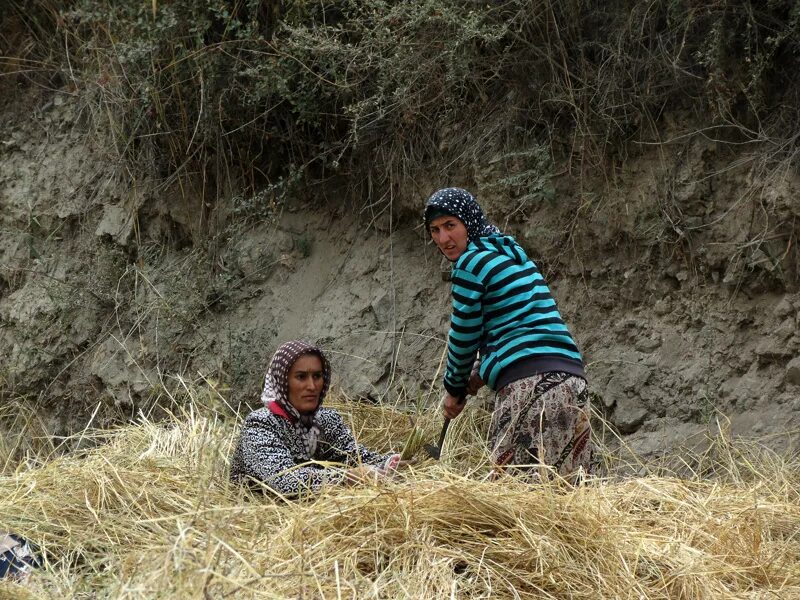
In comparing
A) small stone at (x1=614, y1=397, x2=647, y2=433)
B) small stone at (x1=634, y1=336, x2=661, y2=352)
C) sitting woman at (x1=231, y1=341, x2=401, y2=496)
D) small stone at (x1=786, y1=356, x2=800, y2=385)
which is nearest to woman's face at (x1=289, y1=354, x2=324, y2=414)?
sitting woman at (x1=231, y1=341, x2=401, y2=496)

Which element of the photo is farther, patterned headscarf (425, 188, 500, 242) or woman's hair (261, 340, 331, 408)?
woman's hair (261, 340, 331, 408)

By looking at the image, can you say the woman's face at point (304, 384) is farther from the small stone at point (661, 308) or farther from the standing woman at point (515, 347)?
the small stone at point (661, 308)

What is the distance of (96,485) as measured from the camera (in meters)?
4.72

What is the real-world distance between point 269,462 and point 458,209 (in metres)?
1.26

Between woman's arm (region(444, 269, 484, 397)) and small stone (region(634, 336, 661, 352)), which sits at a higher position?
woman's arm (region(444, 269, 484, 397))

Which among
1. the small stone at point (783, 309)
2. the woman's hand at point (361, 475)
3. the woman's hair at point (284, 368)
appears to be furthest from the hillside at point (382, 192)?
the woman's hand at point (361, 475)

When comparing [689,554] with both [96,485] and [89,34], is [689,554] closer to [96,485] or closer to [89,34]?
[96,485]

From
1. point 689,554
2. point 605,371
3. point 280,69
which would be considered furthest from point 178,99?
point 689,554

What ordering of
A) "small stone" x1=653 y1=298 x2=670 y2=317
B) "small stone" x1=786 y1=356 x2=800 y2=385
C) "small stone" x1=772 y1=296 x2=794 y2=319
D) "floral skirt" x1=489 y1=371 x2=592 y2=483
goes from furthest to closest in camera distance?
"small stone" x1=653 y1=298 x2=670 y2=317, "small stone" x1=772 y1=296 x2=794 y2=319, "small stone" x1=786 y1=356 x2=800 y2=385, "floral skirt" x1=489 y1=371 x2=592 y2=483

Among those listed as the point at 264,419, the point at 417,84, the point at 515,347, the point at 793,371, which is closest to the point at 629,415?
the point at 793,371

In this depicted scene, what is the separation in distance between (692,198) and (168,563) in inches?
147

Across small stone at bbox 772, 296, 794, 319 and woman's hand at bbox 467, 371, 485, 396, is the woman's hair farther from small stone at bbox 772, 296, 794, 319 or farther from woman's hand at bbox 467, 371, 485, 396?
small stone at bbox 772, 296, 794, 319

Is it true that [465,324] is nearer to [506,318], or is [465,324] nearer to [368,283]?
[506,318]

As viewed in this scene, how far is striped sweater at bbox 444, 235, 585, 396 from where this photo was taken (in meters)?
4.62
